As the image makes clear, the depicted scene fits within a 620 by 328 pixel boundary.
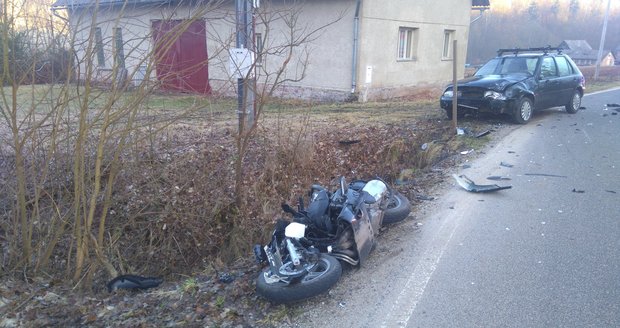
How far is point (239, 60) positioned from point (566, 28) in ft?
320

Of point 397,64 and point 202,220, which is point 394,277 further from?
point 397,64

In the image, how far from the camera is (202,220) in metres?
6.54

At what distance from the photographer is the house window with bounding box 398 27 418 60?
17.8 metres

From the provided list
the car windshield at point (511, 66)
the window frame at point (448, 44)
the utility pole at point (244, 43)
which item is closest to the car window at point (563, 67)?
the car windshield at point (511, 66)

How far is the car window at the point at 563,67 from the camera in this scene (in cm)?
1240

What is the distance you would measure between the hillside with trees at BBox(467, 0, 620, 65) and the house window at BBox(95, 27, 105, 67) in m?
60.5

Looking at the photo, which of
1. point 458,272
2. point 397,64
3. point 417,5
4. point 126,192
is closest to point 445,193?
point 458,272

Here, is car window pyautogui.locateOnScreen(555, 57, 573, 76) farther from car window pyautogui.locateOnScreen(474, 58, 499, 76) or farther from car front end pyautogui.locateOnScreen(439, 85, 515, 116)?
→ car front end pyautogui.locateOnScreen(439, 85, 515, 116)

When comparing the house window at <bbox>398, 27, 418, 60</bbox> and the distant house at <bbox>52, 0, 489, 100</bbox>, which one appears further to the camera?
the house window at <bbox>398, 27, 418, 60</bbox>

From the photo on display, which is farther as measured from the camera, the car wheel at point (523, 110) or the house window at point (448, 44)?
the house window at point (448, 44)

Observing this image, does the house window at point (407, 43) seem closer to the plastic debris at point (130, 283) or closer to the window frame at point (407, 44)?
the window frame at point (407, 44)

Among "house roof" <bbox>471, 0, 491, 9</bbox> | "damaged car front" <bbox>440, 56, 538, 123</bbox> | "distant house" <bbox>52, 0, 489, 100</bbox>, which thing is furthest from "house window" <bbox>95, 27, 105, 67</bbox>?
"house roof" <bbox>471, 0, 491, 9</bbox>

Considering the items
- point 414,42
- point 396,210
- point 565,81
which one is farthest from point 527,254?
point 414,42

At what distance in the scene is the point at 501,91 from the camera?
35.1 ft
